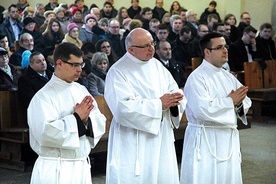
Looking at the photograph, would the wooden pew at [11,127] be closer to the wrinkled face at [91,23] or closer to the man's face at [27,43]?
the man's face at [27,43]

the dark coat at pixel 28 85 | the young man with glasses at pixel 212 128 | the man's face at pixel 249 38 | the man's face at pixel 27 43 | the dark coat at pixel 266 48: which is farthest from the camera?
the dark coat at pixel 266 48

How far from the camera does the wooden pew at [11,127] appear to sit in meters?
8.16

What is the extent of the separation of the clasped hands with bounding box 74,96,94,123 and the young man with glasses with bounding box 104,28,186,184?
698 millimetres

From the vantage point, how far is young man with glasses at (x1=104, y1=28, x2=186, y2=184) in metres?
5.54

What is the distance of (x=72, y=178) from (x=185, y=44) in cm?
805

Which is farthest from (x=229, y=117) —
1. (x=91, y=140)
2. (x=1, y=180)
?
(x=1, y=180)

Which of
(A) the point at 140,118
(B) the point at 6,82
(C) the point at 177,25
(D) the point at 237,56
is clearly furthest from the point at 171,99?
(C) the point at 177,25

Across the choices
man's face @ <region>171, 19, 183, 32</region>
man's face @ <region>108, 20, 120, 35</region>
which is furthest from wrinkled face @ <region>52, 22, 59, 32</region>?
man's face @ <region>171, 19, 183, 32</region>

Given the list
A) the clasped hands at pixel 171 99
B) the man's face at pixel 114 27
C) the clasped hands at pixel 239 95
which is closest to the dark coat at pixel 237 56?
the man's face at pixel 114 27

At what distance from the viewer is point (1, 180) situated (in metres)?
7.73

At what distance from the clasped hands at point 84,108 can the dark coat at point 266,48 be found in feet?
27.8

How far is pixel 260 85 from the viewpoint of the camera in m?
11.8

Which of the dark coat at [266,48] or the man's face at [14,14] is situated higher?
the man's face at [14,14]

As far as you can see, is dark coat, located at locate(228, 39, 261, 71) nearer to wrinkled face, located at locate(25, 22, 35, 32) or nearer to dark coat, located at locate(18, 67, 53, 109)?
wrinkled face, located at locate(25, 22, 35, 32)
